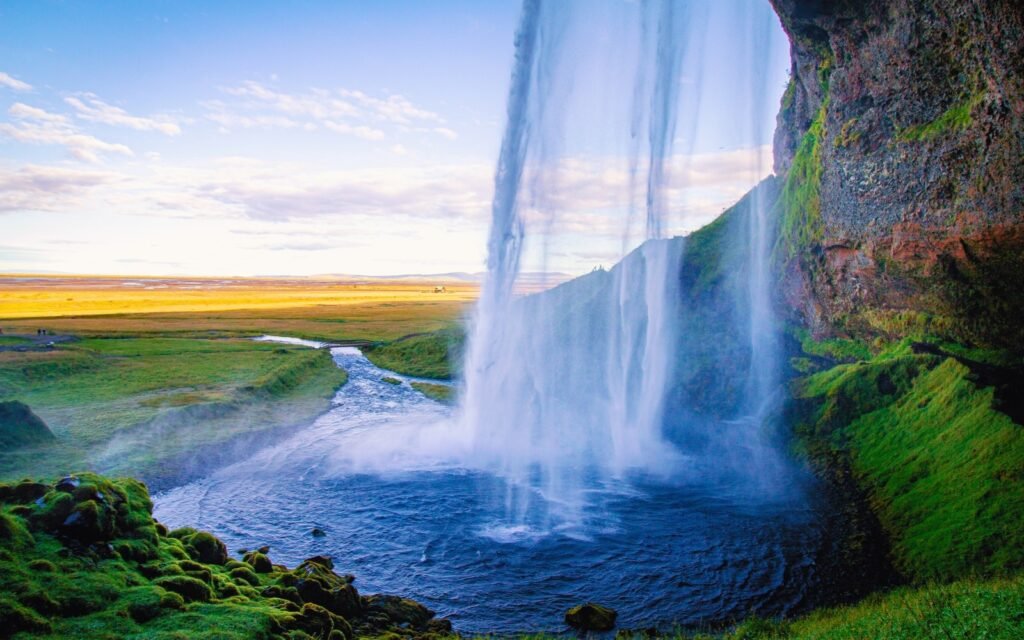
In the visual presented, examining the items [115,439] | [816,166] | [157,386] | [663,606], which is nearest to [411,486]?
[663,606]

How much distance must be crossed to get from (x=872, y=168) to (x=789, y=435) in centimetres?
1465

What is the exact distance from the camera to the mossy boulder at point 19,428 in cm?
3084

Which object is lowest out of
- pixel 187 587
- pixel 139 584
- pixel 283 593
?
pixel 283 593

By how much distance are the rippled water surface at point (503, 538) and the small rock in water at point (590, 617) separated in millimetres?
417

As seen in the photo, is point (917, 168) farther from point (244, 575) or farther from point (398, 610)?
point (244, 575)

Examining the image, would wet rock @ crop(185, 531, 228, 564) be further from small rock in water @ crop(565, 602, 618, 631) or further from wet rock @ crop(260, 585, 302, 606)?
small rock in water @ crop(565, 602, 618, 631)

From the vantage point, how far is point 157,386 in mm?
48156

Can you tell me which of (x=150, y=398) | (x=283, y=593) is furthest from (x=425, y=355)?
(x=283, y=593)

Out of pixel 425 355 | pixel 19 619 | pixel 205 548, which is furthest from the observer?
pixel 425 355

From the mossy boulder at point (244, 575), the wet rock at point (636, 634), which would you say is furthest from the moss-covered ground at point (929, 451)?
the mossy boulder at point (244, 575)

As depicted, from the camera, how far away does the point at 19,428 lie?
104 ft


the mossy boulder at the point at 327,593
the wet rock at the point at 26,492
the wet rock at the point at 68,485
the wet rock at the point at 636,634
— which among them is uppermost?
the wet rock at the point at 68,485

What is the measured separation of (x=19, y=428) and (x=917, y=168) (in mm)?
45224

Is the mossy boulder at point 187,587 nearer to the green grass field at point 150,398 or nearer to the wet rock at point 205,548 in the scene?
the wet rock at point 205,548
